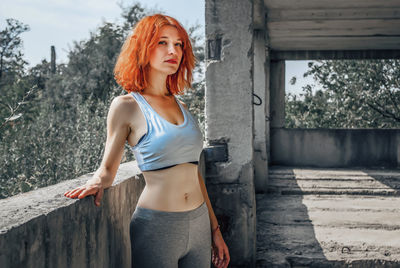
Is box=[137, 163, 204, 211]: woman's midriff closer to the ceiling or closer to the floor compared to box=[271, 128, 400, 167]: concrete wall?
closer to the ceiling

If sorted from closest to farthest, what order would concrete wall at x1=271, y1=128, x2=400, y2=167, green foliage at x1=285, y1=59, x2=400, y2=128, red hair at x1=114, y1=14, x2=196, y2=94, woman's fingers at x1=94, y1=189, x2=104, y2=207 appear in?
woman's fingers at x1=94, y1=189, x2=104, y2=207 < red hair at x1=114, y1=14, x2=196, y2=94 < concrete wall at x1=271, y1=128, x2=400, y2=167 < green foliage at x1=285, y1=59, x2=400, y2=128

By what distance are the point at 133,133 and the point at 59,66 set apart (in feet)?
59.3

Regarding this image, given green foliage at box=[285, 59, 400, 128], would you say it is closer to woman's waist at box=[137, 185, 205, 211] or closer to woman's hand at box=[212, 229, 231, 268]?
woman's hand at box=[212, 229, 231, 268]

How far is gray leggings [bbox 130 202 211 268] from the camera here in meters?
1.47

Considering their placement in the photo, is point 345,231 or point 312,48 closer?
point 345,231

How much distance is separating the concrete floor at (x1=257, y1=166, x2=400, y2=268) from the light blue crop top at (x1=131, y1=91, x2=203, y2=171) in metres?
2.23

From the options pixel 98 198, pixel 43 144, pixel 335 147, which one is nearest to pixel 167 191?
pixel 98 198

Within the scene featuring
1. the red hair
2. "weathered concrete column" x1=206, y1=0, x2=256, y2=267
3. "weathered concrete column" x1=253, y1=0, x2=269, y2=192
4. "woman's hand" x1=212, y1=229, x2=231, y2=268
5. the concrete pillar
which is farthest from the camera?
the concrete pillar

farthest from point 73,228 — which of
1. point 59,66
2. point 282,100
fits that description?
point 59,66

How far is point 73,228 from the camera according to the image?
128 cm

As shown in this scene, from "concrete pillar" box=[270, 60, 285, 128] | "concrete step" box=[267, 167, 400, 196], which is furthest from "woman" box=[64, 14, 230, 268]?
"concrete pillar" box=[270, 60, 285, 128]

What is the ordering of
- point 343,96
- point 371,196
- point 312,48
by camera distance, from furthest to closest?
1. point 343,96
2. point 312,48
3. point 371,196

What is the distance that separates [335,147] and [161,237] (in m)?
7.48

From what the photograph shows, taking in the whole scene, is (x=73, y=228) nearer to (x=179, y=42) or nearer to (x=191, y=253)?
(x=191, y=253)
